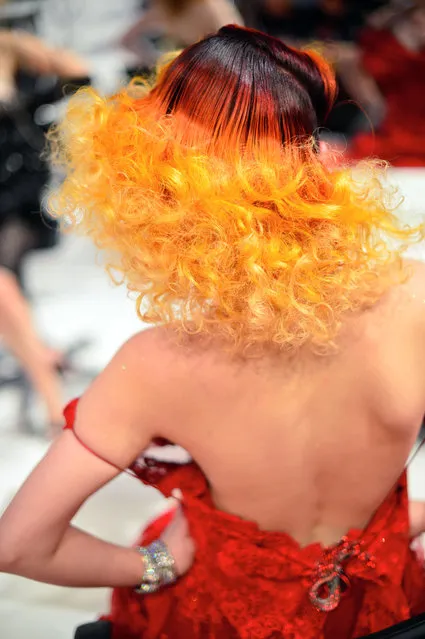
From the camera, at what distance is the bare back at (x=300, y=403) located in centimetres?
71

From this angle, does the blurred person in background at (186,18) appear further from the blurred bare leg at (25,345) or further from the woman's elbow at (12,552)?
the woman's elbow at (12,552)

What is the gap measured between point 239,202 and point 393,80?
275cm

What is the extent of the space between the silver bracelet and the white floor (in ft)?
1.78

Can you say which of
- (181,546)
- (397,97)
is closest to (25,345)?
(181,546)

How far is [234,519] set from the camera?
0.82 m

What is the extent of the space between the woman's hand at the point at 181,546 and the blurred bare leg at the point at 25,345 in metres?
1.10

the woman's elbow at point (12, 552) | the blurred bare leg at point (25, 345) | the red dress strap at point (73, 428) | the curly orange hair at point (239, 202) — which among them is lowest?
the blurred bare leg at point (25, 345)

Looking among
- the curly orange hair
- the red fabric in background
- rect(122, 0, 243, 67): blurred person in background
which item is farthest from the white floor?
rect(122, 0, 243, 67): blurred person in background

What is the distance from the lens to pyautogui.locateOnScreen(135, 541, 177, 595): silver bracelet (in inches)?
34.0

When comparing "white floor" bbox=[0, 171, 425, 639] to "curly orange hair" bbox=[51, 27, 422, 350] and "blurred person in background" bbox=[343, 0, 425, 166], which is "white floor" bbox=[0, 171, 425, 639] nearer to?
"curly orange hair" bbox=[51, 27, 422, 350]

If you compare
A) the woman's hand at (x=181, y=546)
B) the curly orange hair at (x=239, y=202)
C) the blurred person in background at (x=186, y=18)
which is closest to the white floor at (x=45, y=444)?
the curly orange hair at (x=239, y=202)

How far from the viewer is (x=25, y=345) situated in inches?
78.3

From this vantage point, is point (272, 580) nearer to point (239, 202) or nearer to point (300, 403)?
point (300, 403)

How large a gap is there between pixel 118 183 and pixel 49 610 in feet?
3.38
